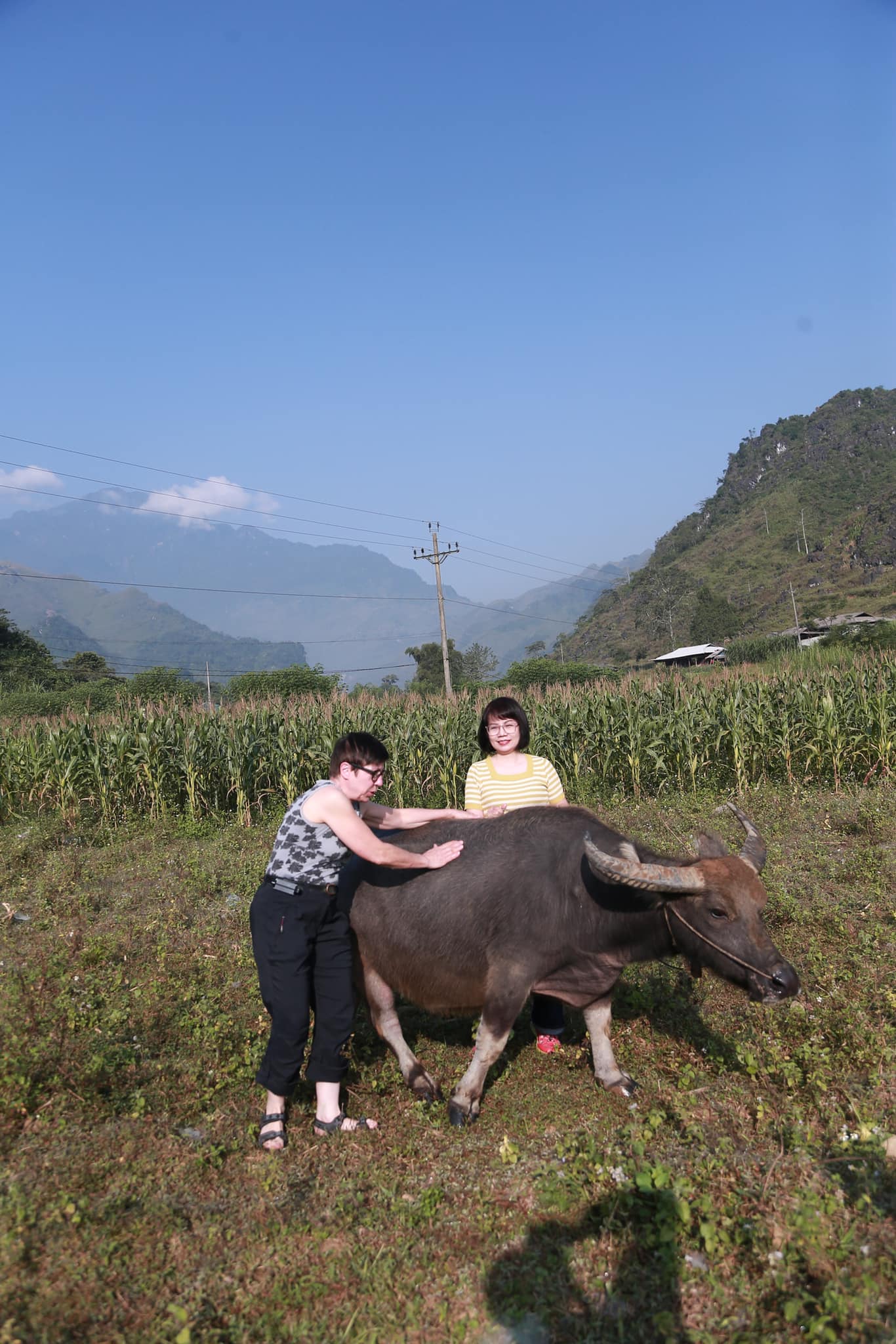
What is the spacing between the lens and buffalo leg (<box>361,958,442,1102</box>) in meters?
4.64

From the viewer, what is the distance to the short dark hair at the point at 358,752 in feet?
14.0

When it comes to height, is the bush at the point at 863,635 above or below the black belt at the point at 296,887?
above

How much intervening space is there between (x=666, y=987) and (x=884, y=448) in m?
120

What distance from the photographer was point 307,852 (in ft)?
13.9

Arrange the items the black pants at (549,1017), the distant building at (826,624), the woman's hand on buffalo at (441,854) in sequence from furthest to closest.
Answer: the distant building at (826,624)
the black pants at (549,1017)
the woman's hand on buffalo at (441,854)

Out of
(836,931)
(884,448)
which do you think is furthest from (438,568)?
(884,448)

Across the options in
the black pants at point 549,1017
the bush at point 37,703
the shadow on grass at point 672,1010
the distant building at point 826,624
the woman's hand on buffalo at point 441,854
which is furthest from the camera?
the distant building at point 826,624

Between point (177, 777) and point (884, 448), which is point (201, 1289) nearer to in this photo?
point (177, 777)

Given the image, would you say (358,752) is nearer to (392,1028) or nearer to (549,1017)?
(392,1028)

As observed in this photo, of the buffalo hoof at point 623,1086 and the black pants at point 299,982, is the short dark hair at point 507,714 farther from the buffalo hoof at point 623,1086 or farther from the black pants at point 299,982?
the buffalo hoof at point 623,1086

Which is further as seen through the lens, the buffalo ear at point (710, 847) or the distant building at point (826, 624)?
the distant building at point (826, 624)

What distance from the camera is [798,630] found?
57.9 m

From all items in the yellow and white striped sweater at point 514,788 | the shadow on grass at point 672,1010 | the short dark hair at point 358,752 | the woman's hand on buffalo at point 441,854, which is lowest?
the shadow on grass at point 672,1010

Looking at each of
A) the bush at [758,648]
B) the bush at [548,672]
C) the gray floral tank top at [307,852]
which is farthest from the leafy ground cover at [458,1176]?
the bush at [548,672]
